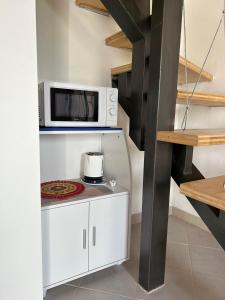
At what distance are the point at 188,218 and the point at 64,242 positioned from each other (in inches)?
58.8

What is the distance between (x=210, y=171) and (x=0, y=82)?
1868 millimetres

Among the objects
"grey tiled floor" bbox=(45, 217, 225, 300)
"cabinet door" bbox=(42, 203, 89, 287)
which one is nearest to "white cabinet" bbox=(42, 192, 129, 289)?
"cabinet door" bbox=(42, 203, 89, 287)

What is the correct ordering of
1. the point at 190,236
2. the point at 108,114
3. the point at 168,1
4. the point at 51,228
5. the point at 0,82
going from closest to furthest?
1. the point at 0,82
2. the point at 168,1
3. the point at 51,228
4. the point at 108,114
5. the point at 190,236

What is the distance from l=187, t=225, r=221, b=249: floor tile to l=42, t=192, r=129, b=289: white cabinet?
2.51 ft

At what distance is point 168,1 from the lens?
1195mm

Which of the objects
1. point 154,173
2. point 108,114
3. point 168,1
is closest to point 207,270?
point 154,173

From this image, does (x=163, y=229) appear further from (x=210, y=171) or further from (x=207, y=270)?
(x=210, y=171)

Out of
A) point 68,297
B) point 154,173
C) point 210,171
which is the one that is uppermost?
point 154,173

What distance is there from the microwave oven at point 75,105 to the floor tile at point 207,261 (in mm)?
1200

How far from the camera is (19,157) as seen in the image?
3.41 ft

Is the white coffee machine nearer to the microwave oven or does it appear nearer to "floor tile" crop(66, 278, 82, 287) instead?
the microwave oven

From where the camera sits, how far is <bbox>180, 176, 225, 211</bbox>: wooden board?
0.89m

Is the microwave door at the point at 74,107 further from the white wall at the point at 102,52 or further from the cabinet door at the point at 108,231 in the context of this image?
the cabinet door at the point at 108,231

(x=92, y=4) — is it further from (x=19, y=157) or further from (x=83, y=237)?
(x=83, y=237)
